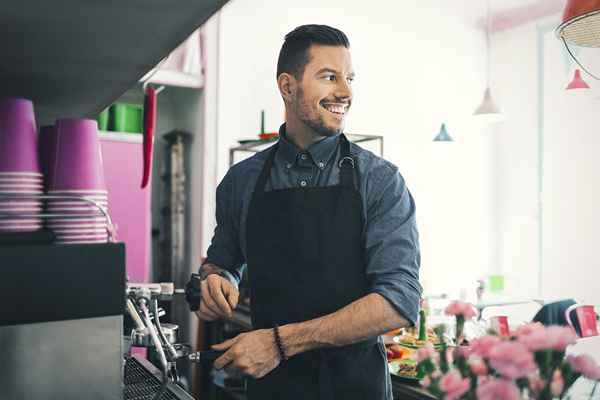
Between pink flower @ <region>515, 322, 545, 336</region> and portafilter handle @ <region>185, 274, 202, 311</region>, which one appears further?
portafilter handle @ <region>185, 274, 202, 311</region>

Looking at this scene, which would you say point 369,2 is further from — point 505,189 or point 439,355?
point 439,355

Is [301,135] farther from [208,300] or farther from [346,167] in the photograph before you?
[208,300]

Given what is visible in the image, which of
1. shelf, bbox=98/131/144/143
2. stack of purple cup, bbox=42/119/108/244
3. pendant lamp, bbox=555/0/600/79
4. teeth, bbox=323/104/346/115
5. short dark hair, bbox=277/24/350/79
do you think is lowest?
stack of purple cup, bbox=42/119/108/244

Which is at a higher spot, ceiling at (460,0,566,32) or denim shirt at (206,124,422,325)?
ceiling at (460,0,566,32)

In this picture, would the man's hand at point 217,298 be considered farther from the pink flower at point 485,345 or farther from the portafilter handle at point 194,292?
the pink flower at point 485,345

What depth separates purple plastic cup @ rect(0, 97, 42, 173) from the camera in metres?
1.10

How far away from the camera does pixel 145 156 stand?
5.02ft

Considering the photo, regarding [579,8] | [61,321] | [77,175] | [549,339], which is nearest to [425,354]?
[549,339]

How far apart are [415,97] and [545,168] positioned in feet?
4.17

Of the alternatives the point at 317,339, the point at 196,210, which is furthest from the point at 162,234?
the point at 317,339

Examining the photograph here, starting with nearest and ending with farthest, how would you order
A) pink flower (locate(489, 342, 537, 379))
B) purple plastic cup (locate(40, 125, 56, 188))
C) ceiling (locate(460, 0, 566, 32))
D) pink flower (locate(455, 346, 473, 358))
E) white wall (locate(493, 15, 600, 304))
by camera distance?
pink flower (locate(489, 342, 537, 379)), pink flower (locate(455, 346, 473, 358)), purple plastic cup (locate(40, 125, 56, 188)), white wall (locate(493, 15, 600, 304)), ceiling (locate(460, 0, 566, 32))

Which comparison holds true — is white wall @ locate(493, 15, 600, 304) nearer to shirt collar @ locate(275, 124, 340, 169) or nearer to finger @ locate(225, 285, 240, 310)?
shirt collar @ locate(275, 124, 340, 169)

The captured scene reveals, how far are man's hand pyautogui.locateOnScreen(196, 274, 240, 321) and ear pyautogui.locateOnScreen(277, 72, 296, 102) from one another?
1.67ft

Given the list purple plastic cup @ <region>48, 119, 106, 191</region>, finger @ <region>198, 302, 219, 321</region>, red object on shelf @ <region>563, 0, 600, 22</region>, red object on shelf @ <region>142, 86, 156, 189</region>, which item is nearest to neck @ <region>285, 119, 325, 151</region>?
red object on shelf @ <region>142, 86, 156, 189</region>
